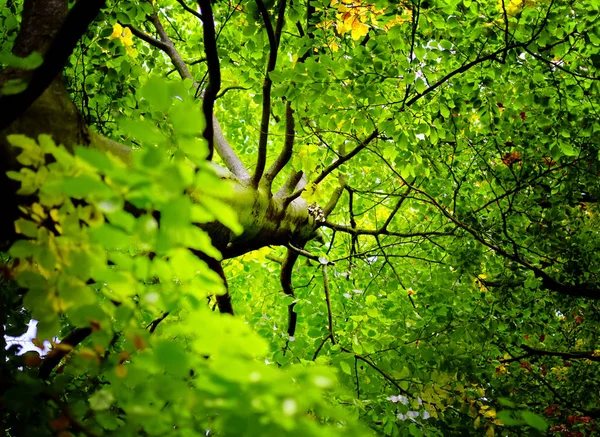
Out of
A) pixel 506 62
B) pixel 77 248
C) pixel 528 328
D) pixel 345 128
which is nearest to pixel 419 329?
pixel 528 328

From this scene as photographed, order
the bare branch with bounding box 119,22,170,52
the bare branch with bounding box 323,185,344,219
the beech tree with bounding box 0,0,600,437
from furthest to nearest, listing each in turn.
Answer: the bare branch with bounding box 323,185,344,219
the bare branch with bounding box 119,22,170,52
the beech tree with bounding box 0,0,600,437

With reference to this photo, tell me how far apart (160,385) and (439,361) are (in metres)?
2.45

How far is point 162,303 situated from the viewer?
1000mm

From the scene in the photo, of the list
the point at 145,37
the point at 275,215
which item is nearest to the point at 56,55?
the point at 275,215

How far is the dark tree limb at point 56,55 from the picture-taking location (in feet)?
3.41

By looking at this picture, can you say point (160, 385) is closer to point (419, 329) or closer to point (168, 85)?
point (168, 85)

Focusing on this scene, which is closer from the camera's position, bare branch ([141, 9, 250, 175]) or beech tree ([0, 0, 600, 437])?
beech tree ([0, 0, 600, 437])

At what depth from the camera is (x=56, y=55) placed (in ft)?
3.55

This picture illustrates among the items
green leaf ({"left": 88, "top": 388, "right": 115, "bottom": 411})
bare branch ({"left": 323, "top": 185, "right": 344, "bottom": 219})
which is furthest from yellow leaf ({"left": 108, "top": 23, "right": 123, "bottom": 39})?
green leaf ({"left": 88, "top": 388, "right": 115, "bottom": 411})

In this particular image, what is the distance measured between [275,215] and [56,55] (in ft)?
7.74

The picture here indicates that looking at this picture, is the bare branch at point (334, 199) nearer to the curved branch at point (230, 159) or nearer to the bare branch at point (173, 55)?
the curved branch at point (230, 159)

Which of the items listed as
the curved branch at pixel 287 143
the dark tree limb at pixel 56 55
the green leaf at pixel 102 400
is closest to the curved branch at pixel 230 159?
the curved branch at pixel 287 143

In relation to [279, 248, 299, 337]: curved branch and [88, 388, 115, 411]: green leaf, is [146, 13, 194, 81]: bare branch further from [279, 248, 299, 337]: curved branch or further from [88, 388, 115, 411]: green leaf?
[88, 388, 115, 411]: green leaf

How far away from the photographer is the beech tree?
0.86 m
